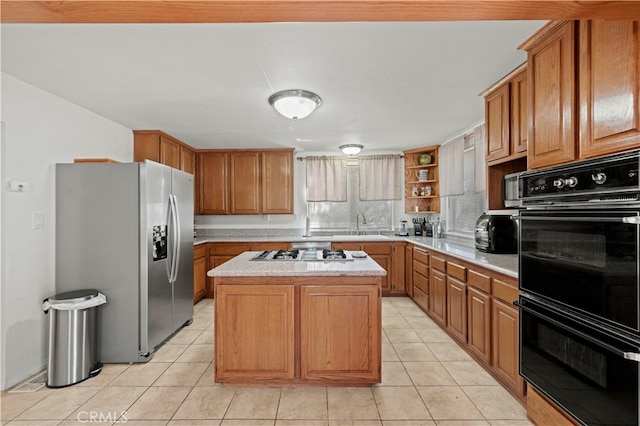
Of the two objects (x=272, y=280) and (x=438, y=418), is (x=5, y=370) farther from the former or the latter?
(x=438, y=418)

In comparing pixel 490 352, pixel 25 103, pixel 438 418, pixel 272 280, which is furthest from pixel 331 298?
pixel 25 103

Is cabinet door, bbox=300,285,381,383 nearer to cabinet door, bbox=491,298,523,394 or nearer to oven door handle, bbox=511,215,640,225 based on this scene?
cabinet door, bbox=491,298,523,394

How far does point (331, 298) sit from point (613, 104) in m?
1.90

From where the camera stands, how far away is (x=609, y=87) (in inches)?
56.9

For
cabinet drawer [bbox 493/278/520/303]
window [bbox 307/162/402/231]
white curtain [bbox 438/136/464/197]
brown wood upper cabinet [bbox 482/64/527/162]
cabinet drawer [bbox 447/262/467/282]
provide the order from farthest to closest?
1. window [bbox 307/162/402/231]
2. white curtain [bbox 438/136/464/197]
3. cabinet drawer [bbox 447/262/467/282]
4. brown wood upper cabinet [bbox 482/64/527/162]
5. cabinet drawer [bbox 493/278/520/303]

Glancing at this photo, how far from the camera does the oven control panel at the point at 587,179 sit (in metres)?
1.33

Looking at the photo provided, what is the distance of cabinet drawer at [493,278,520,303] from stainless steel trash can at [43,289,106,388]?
3188 millimetres

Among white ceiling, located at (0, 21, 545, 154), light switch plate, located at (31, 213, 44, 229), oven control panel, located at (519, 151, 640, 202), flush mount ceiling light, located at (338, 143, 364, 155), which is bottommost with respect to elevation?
light switch plate, located at (31, 213, 44, 229)

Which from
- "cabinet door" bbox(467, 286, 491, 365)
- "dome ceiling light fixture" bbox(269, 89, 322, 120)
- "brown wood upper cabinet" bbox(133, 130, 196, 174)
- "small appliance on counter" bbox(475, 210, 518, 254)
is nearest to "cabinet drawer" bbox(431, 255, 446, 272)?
"small appliance on counter" bbox(475, 210, 518, 254)

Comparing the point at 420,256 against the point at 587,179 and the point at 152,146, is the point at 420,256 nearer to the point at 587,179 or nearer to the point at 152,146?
the point at 587,179

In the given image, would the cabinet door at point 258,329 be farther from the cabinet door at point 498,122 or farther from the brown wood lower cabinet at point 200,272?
the brown wood lower cabinet at point 200,272

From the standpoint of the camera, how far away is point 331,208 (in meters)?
5.63

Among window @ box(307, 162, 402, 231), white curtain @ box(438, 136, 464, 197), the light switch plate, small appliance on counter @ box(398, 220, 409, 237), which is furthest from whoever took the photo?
window @ box(307, 162, 402, 231)

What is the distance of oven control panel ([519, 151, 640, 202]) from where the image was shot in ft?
4.35
